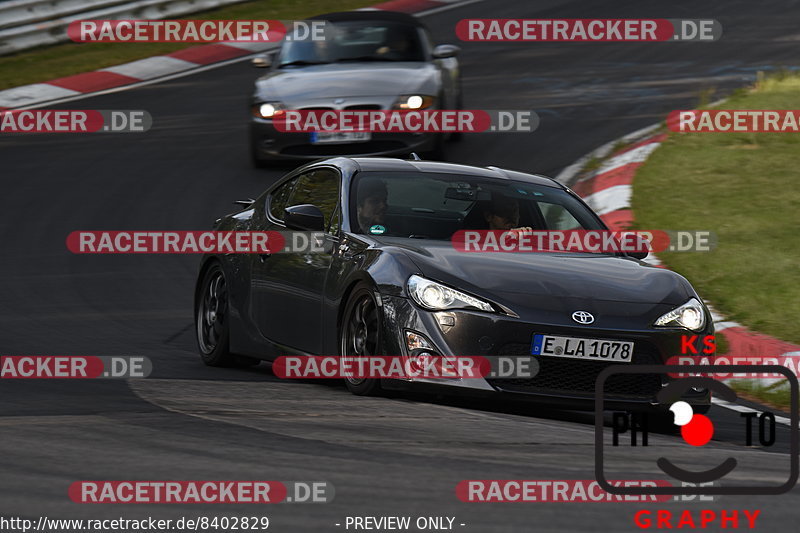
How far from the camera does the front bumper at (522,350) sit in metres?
7.12

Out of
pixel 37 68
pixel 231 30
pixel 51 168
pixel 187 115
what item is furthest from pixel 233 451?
pixel 231 30

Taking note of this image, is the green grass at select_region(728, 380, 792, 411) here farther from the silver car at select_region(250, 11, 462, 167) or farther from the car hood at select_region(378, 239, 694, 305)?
the silver car at select_region(250, 11, 462, 167)

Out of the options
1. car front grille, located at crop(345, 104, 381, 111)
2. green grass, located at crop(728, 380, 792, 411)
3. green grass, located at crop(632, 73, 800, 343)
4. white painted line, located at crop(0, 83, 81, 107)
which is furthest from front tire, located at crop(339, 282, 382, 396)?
white painted line, located at crop(0, 83, 81, 107)

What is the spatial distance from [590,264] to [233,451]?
105 inches

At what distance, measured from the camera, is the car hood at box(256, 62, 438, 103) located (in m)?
15.5

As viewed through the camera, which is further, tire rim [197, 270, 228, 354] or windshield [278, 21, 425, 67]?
windshield [278, 21, 425, 67]

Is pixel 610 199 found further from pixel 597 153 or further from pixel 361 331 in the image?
pixel 361 331

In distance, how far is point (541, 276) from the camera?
7.47m

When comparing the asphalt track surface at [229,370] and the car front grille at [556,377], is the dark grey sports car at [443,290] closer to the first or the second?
the car front grille at [556,377]

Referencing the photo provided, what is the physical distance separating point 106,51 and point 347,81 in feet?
30.0

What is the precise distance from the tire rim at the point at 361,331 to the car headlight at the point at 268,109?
811 cm

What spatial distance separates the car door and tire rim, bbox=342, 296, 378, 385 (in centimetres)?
36

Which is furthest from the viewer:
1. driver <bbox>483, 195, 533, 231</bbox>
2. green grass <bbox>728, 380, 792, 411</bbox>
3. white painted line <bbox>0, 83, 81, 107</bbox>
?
white painted line <bbox>0, 83, 81, 107</bbox>

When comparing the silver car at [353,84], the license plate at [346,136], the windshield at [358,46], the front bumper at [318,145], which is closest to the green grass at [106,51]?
the windshield at [358,46]
